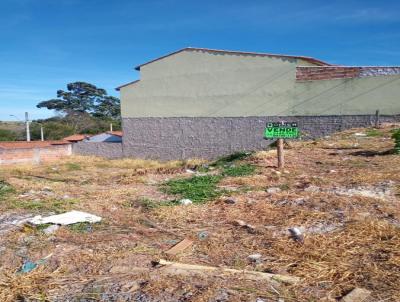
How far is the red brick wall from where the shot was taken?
2061 cm

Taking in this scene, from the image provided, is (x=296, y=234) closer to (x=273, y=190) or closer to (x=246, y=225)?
(x=246, y=225)

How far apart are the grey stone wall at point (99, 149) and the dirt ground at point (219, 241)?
1754 centimetres

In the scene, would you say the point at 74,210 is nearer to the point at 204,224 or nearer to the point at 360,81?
the point at 204,224

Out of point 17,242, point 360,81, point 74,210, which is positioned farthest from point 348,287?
point 360,81

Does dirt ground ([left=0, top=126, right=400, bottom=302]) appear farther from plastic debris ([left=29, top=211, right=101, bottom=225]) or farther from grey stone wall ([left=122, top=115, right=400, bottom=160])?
grey stone wall ([left=122, top=115, right=400, bottom=160])

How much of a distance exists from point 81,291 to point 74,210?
2629mm

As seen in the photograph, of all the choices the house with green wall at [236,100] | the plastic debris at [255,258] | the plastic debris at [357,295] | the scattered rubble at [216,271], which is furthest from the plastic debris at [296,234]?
the house with green wall at [236,100]

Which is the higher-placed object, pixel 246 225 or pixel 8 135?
pixel 8 135

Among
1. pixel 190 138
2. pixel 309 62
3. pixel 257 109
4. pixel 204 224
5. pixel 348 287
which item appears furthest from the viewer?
pixel 190 138

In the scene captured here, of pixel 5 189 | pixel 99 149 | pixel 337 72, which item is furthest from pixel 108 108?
pixel 5 189

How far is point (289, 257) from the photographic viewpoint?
3.41 m

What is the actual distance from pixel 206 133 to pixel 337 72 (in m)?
7.64

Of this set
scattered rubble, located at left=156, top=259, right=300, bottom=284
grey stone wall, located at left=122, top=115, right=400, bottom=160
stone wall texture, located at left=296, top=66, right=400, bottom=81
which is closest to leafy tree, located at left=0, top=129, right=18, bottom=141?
grey stone wall, located at left=122, top=115, right=400, bottom=160

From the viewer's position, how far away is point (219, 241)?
3.96 metres
